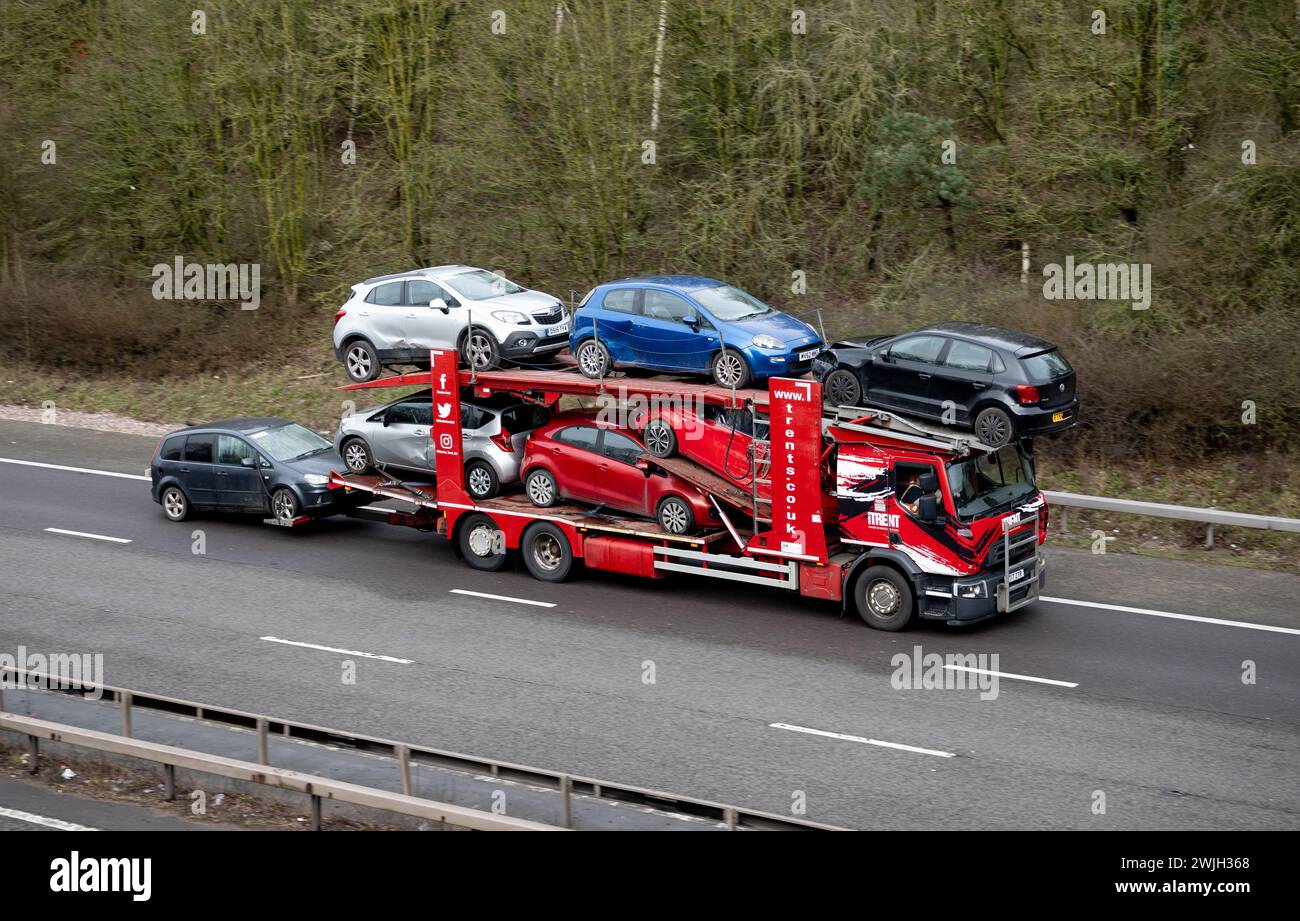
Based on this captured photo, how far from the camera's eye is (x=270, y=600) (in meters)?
16.9

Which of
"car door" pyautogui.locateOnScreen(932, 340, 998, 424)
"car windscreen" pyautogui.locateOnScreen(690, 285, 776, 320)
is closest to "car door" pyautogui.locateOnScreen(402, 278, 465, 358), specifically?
"car windscreen" pyautogui.locateOnScreen(690, 285, 776, 320)

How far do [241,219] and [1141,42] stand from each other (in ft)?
64.5

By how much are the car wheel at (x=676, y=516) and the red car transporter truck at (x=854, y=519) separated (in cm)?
15

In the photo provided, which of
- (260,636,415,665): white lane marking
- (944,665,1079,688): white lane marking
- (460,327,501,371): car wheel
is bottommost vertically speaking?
(944,665,1079,688): white lane marking

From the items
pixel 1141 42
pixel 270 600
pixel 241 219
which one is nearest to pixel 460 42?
pixel 241 219

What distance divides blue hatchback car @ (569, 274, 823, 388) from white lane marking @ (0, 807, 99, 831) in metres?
8.21

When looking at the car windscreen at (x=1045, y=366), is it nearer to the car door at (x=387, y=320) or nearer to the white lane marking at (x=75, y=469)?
the car door at (x=387, y=320)

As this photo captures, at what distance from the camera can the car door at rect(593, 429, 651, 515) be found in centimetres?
1634

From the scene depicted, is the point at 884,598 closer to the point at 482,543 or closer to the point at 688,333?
the point at 688,333

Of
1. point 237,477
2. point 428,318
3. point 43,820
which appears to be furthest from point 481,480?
point 43,820

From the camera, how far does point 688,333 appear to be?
16250 mm

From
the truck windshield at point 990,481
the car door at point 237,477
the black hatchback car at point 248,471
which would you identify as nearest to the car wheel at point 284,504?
the black hatchback car at point 248,471

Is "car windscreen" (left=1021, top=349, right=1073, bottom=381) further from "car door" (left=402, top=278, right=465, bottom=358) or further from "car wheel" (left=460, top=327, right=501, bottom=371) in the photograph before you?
"car door" (left=402, top=278, right=465, bottom=358)
